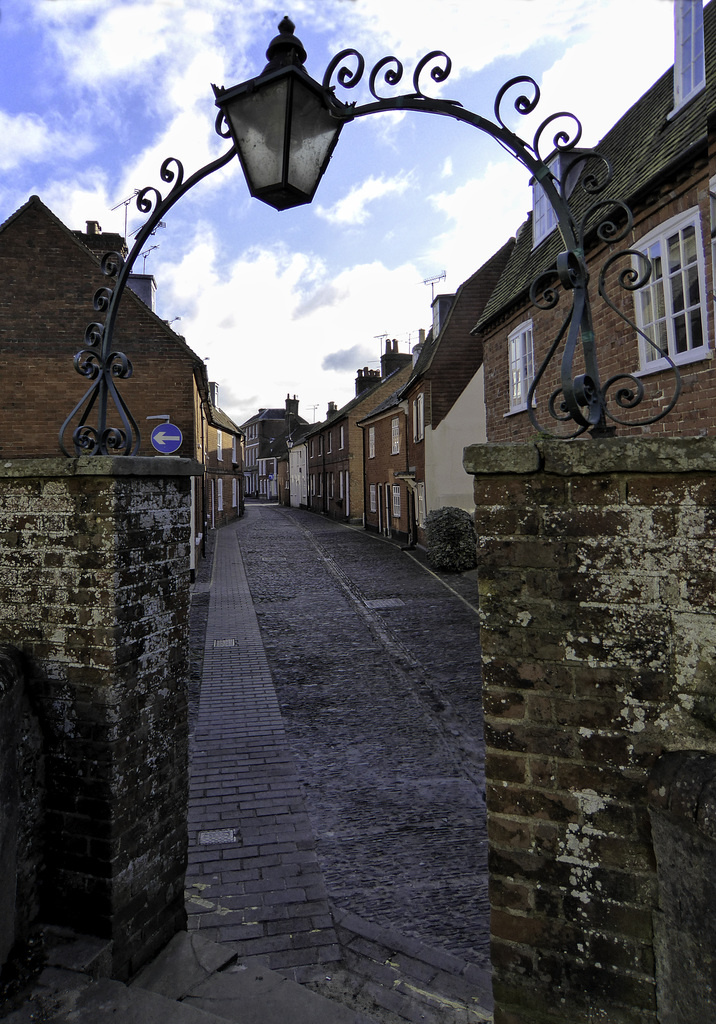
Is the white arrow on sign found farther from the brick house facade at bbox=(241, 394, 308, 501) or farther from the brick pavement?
the brick house facade at bbox=(241, 394, 308, 501)

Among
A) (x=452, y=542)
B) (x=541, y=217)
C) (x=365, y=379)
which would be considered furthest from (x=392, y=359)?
(x=541, y=217)

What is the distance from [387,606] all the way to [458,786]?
8666 mm

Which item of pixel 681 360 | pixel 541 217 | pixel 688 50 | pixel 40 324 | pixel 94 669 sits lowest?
pixel 94 669

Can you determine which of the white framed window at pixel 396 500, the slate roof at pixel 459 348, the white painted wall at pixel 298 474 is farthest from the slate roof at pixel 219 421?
the white painted wall at pixel 298 474

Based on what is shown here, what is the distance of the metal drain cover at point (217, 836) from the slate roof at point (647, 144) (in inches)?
312

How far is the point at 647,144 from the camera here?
998 centimetres

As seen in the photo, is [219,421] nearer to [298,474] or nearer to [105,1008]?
[298,474]

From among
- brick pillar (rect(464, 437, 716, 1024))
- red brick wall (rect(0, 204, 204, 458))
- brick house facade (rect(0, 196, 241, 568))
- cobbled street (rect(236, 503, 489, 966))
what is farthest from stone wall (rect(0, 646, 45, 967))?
red brick wall (rect(0, 204, 204, 458))

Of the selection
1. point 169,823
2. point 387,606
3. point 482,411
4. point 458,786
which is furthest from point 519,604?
point 482,411

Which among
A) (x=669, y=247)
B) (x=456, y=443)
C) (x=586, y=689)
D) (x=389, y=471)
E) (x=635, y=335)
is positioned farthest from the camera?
(x=389, y=471)

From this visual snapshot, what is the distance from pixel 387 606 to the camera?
1465 centimetres

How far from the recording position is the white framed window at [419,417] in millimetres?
23444

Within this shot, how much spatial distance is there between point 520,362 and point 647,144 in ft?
16.3

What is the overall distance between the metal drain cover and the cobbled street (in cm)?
67
